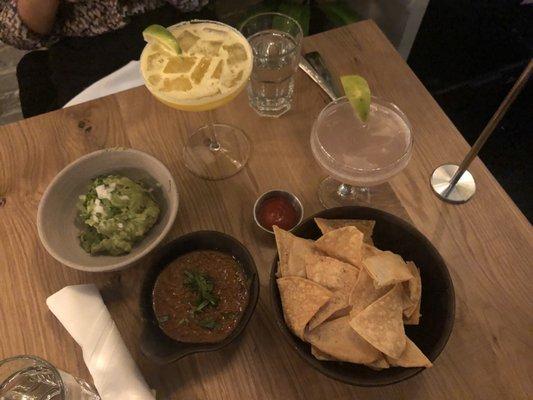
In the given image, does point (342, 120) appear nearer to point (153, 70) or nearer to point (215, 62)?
point (215, 62)

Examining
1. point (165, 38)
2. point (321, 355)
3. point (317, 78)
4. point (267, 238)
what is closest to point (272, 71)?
point (317, 78)

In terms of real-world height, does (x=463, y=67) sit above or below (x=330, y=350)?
below

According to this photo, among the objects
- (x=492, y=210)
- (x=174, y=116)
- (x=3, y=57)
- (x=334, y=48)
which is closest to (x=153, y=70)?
(x=174, y=116)

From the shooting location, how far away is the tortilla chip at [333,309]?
36.0 inches

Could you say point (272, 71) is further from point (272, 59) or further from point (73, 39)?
point (73, 39)

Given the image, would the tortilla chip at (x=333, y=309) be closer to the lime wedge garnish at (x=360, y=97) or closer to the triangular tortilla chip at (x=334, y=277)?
the triangular tortilla chip at (x=334, y=277)

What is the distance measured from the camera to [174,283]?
1.04 metres

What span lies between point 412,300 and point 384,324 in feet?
0.32

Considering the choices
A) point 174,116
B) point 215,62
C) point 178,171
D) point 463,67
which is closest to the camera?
point 215,62

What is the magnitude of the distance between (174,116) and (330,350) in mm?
889

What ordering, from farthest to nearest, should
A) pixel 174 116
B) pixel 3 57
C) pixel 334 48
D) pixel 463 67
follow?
pixel 3 57 → pixel 463 67 → pixel 334 48 → pixel 174 116

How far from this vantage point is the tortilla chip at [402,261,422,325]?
0.93 m

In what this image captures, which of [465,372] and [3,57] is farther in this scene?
[3,57]

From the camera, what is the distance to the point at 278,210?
1.17m
